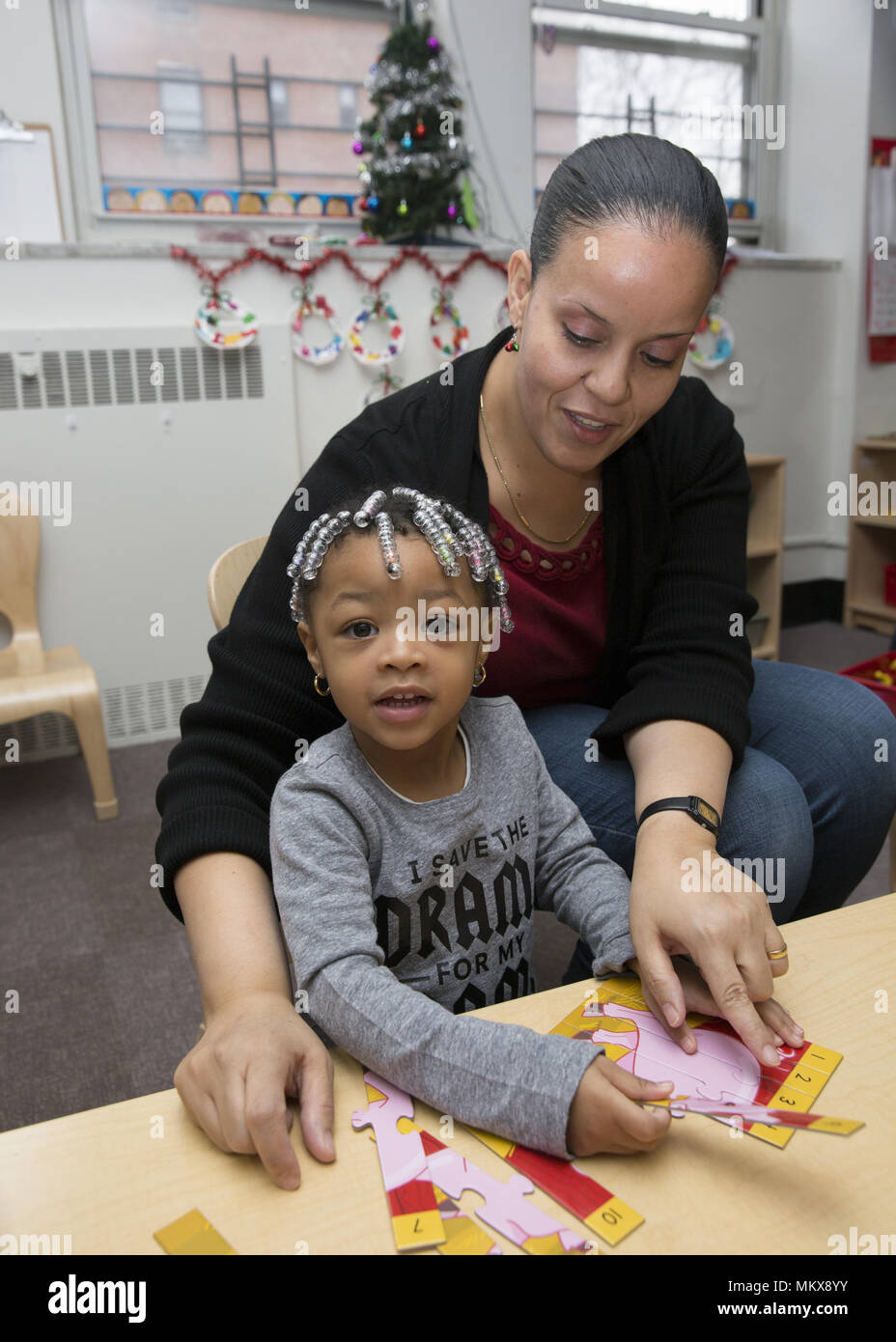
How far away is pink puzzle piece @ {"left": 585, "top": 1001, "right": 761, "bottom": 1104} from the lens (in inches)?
24.7

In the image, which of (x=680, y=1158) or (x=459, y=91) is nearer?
(x=680, y=1158)

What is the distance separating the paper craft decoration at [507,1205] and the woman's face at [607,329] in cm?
65

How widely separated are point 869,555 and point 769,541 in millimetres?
691

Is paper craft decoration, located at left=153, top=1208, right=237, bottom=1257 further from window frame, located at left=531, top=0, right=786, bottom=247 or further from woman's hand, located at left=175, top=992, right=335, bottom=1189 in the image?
window frame, located at left=531, top=0, right=786, bottom=247

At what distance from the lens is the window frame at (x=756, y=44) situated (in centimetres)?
349

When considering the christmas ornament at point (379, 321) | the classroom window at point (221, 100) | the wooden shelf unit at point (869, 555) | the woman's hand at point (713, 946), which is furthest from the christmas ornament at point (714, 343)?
the woman's hand at point (713, 946)

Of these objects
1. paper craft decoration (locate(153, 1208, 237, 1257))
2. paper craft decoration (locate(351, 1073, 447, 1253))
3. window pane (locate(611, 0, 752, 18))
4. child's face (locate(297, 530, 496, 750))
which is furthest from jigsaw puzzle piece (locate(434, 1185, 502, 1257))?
window pane (locate(611, 0, 752, 18))

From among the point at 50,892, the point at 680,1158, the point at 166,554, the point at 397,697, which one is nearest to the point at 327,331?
the point at 166,554

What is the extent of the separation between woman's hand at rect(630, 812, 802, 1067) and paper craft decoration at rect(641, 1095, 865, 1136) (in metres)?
0.05

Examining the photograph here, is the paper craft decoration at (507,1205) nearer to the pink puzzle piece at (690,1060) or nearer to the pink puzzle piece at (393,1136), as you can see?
the pink puzzle piece at (393,1136)

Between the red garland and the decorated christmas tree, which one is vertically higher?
the decorated christmas tree
